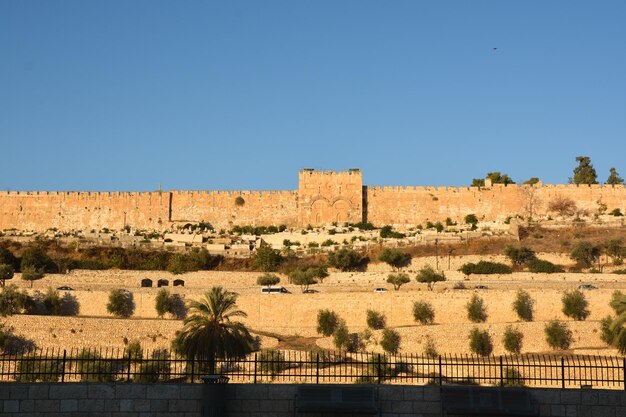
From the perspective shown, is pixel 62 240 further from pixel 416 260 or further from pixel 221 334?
pixel 221 334

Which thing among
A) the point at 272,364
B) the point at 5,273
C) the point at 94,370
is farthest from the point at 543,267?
the point at 272,364

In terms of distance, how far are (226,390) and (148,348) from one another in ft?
56.7

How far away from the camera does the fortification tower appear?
171ft

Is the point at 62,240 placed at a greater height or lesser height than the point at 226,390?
greater

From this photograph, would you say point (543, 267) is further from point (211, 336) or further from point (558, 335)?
point (211, 336)

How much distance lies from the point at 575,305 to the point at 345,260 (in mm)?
13068

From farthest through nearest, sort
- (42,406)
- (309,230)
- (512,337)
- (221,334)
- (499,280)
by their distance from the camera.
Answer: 1. (309,230)
2. (499,280)
3. (512,337)
4. (221,334)
5. (42,406)

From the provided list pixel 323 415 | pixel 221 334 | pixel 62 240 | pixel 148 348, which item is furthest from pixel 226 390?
pixel 62 240

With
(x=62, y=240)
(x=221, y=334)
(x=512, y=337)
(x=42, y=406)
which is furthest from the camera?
(x=62, y=240)

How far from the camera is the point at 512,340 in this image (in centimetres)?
2888

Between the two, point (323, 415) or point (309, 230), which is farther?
point (309, 230)

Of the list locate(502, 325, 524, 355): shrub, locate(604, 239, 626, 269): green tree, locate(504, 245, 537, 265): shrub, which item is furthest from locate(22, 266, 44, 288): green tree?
locate(604, 239, 626, 269): green tree

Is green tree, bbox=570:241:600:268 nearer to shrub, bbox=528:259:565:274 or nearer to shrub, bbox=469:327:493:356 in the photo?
shrub, bbox=528:259:565:274

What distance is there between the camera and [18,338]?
29719mm
